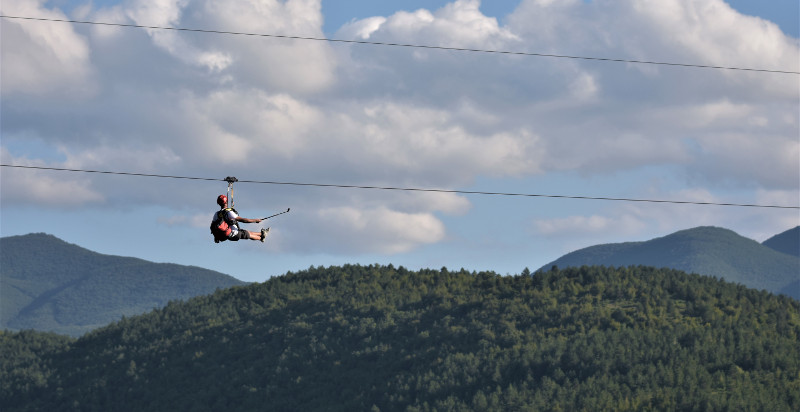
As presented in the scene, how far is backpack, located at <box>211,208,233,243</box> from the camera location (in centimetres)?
3978

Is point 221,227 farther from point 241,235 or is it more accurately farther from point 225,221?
point 241,235

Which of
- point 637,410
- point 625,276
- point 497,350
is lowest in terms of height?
point 637,410

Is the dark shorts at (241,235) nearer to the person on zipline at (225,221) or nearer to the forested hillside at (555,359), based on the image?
the person on zipline at (225,221)

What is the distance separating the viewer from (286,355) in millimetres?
196750

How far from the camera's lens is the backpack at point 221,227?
131 ft

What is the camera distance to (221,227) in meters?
39.8

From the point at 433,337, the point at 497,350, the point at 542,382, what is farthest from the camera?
the point at 433,337

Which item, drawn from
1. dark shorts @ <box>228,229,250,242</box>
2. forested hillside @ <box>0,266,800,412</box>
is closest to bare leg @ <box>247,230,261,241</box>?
dark shorts @ <box>228,229,250,242</box>

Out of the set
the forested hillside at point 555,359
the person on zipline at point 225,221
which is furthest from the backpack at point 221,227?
the forested hillside at point 555,359

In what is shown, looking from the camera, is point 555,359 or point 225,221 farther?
point 555,359

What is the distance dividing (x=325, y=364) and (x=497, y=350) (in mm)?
34311

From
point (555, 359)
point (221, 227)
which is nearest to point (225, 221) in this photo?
point (221, 227)

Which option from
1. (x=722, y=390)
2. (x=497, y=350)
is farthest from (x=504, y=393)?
(x=722, y=390)

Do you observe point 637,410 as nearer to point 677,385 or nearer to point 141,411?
point 677,385
